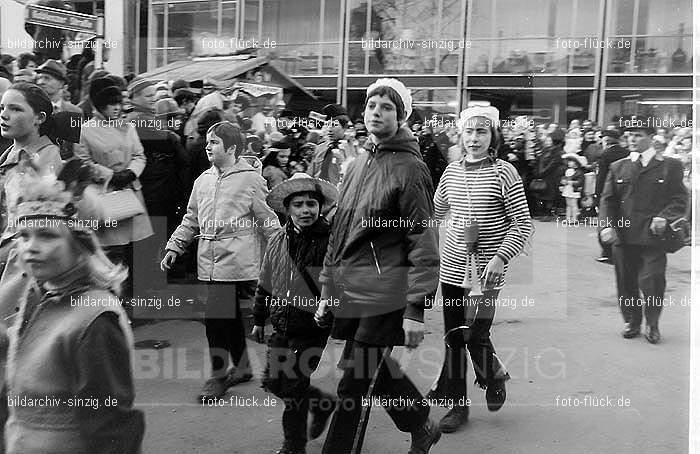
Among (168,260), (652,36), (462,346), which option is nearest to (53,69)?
(168,260)

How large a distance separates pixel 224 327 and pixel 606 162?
5.89ft

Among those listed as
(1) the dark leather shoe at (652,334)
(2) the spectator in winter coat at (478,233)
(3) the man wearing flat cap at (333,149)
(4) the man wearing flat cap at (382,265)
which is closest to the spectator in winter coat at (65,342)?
(4) the man wearing flat cap at (382,265)

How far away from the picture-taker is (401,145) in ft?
10.0

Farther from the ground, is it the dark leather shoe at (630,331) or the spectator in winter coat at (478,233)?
the spectator in winter coat at (478,233)

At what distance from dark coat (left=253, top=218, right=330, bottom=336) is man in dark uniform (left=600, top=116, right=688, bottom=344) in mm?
1189

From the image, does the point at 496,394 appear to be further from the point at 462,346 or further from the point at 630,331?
the point at 630,331

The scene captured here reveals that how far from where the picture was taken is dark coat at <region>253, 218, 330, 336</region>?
3.24 meters

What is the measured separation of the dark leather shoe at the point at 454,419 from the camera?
134 inches

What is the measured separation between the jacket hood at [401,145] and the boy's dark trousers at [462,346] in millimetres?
652

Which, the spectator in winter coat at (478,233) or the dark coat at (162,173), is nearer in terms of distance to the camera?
the spectator in winter coat at (478,233)

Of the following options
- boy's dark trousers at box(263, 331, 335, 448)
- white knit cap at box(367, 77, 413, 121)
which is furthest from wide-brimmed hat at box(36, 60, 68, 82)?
boy's dark trousers at box(263, 331, 335, 448)

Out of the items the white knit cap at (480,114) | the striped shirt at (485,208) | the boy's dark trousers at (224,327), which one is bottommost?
the boy's dark trousers at (224,327)

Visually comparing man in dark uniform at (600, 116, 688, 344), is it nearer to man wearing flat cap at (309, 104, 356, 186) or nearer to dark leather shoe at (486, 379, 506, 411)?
dark leather shoe at (486, 379, 506, 411)

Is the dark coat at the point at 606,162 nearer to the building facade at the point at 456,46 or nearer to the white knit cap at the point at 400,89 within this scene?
the building facade at the point at 456,46
